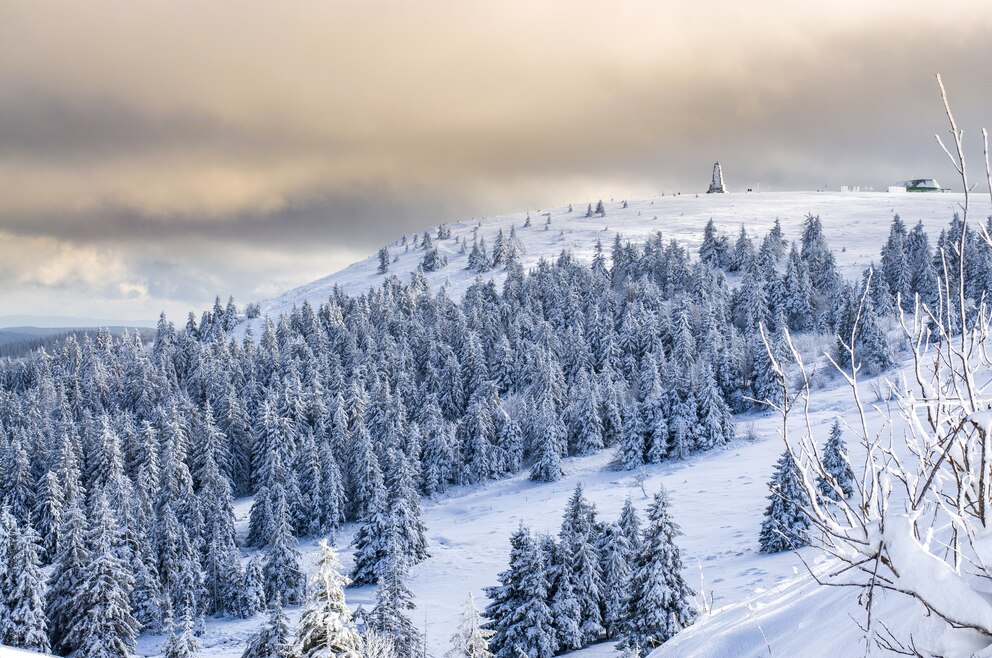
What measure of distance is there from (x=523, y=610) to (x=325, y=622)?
16301 mm

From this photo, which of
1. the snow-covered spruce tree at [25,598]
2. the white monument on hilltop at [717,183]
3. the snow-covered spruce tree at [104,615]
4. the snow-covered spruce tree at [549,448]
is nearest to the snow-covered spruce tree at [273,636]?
the snow-covered spruce tree at [104,615]

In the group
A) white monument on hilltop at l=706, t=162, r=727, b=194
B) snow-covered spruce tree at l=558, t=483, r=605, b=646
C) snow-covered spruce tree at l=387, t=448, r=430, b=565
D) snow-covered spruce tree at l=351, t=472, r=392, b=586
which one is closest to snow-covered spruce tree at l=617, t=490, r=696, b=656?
snow-covered spruce tree at l=558, t=483, r=605, b=646

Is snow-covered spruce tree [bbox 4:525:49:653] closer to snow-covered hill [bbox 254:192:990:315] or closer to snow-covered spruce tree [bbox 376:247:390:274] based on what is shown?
snow-covered hill [bbox 254:192:990:315]

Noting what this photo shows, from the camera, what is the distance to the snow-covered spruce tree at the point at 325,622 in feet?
43.5

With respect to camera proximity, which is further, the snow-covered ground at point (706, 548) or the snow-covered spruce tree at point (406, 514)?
the snow-covered spruce tree at point (406, 514)

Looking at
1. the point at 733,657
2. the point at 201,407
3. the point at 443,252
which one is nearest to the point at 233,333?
the point at 201,407

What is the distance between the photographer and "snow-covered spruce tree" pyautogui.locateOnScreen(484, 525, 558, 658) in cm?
2728

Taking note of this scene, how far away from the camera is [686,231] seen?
13150 centimetres

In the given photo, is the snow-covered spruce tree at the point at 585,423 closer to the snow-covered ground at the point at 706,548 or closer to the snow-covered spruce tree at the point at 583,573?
the snow-covered ground at the point at 706,548

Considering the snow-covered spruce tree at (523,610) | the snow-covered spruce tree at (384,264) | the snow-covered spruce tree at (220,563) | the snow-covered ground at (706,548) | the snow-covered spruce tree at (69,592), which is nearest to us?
the snow-covered ground at (706,548)

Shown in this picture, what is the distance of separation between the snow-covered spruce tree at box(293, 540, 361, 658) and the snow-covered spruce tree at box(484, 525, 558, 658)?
49.9 ft

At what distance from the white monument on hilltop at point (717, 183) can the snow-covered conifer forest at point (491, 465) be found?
199 feet

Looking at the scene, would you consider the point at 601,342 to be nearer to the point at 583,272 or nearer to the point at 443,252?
the point at 583,272

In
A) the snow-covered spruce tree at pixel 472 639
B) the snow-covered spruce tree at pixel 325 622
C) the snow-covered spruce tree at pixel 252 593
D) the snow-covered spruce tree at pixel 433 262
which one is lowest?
the snow-covered spruce tree at pixel 252 593
